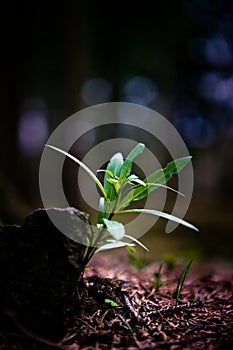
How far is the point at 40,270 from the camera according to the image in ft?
3.84

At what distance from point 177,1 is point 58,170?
4682mm

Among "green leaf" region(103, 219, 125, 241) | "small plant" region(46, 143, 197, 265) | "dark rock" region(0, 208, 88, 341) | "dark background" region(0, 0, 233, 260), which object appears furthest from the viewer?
"dark background" region(0, 0, 233, 260)

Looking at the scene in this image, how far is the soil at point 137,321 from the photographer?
42.8 inches

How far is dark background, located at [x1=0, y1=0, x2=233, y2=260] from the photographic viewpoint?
6129mm

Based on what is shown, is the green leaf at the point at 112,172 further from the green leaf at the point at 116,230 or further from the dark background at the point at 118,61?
the dark background at the point at 118,61

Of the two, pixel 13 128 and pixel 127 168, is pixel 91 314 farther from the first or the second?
pixel 13 128

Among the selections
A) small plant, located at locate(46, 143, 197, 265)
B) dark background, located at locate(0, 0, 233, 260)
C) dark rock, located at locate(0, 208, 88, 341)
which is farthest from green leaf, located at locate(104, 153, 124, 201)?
dark background, located at locate(0, 0, 233, 260)

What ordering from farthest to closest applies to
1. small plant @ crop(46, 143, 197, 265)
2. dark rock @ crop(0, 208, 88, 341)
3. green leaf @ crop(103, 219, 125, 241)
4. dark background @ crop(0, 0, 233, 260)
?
dark background @ crop(0, 0, 233, 260)
small plant @ crop(46, 143, 197, 265)
dark rock @ crop(0, 208, 88, 341)
green leaf @ crop(103, 219, 125, 241)

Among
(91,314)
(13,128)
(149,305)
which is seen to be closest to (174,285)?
(149,305)

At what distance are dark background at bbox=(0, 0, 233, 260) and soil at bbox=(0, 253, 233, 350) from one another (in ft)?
7.62

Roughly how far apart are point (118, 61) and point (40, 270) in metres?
7.91

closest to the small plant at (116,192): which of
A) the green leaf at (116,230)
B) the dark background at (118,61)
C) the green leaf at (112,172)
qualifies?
the green leaf at (112,172)

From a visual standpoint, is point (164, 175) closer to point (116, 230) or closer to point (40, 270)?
point (116, 230)

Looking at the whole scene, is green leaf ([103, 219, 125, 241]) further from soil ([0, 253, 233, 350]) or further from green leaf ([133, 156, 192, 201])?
soil ([0, 253, 233, 350])
